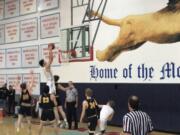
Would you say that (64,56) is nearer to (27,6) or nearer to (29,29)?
(29,29)

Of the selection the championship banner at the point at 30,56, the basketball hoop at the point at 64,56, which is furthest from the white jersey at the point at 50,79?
the championship banner at the point at 30,56

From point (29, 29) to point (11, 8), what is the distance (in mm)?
2550

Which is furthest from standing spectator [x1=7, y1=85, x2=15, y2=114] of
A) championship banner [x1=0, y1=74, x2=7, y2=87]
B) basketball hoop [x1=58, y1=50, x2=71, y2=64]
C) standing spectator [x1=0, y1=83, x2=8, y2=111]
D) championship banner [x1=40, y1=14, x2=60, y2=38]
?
basketball hoop [x1=58, y1=50, x2=71, y2=64]

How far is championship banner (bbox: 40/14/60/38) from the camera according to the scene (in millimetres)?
21812

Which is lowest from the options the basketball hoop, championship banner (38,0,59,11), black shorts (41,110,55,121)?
black shorts (41,110,55,121)

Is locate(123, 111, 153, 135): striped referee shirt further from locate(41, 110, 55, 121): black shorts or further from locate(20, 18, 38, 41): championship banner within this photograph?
locate(20, 18, 38, 41): championship banner

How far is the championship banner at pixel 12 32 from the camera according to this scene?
83.0 ft

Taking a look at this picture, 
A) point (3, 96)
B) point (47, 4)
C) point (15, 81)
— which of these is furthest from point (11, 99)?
point (47, 4)

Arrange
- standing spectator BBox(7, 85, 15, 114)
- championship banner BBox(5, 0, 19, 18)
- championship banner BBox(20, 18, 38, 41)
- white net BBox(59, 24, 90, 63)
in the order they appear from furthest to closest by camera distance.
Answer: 1. championship banner BBox(5, 0, 19, 18)
2. standing spectator BBox(7, 85, 15, 114)
3. championship banner BBox(20, 18, 38, 41)
4. white net BBox(59, 24, 90, 63)

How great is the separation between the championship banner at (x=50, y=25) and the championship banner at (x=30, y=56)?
3.95ft

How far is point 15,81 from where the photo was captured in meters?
25.2

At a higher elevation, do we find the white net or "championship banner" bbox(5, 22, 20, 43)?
"championship banner" bbox(5, 22, 20, 43)

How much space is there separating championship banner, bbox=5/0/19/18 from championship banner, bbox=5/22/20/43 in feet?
2.04

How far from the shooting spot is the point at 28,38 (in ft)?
79.6
